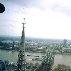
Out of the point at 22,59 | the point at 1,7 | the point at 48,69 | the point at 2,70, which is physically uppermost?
the point at 1,7

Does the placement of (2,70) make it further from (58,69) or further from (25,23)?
(58,69)

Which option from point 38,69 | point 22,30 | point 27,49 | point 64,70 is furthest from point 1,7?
point 27,49

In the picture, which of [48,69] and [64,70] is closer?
[64,70]

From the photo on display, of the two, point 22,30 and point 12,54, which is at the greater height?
point 22,30

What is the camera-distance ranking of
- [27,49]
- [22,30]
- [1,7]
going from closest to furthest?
[1,7] → [22,30] → [27,49]

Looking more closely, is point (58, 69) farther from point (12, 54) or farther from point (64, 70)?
point (12, 54)

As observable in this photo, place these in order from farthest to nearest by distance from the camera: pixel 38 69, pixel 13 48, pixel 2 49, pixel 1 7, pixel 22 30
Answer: pixel 13 48
pixel 2 49
pixel 38 69
pixel 22 30
pixel 1 7

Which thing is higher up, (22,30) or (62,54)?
(22,30)

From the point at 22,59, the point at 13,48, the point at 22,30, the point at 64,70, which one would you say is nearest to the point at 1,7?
the point at 22,59

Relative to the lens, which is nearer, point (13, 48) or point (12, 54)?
point (12, 54)

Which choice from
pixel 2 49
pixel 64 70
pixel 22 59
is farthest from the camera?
pixel 2 49
